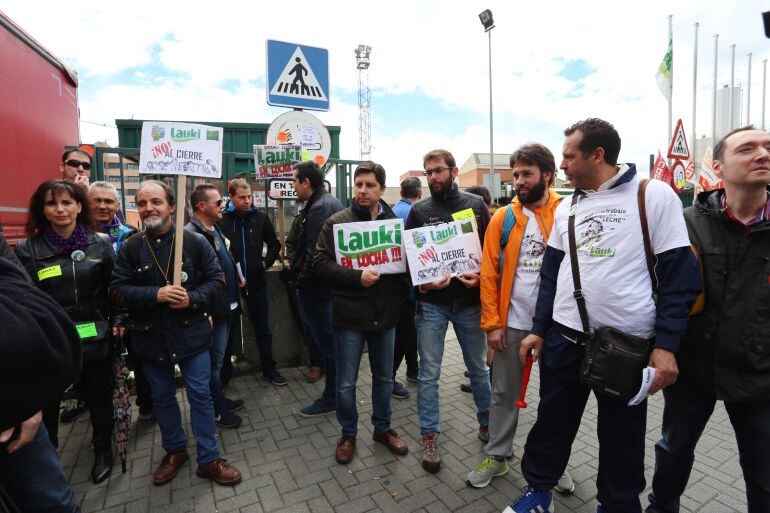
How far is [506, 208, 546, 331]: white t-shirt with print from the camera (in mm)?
2846

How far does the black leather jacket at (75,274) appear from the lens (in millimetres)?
2936

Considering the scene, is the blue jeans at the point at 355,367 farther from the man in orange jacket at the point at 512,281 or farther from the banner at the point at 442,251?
the man in orange jacket at the point at 512,281

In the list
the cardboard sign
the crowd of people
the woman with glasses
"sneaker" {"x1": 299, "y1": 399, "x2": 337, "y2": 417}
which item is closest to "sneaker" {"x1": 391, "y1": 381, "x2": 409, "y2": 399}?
the crowd of people

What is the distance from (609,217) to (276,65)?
4574 mm

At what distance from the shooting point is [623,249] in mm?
2152

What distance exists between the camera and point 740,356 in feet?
6.77

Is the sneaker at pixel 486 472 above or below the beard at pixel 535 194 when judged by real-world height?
below

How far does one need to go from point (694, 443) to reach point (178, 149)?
4.02 metres

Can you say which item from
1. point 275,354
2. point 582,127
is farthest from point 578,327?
point 275,354

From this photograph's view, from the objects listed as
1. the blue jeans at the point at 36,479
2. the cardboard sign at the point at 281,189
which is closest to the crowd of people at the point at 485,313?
the blue jeans at the point at 36,479

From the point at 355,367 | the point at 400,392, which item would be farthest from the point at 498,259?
the point at 400,392

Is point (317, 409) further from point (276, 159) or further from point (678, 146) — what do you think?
point (678, 146)

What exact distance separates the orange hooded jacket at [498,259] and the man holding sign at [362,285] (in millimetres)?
684

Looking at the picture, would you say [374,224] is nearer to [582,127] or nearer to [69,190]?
[582,127]
